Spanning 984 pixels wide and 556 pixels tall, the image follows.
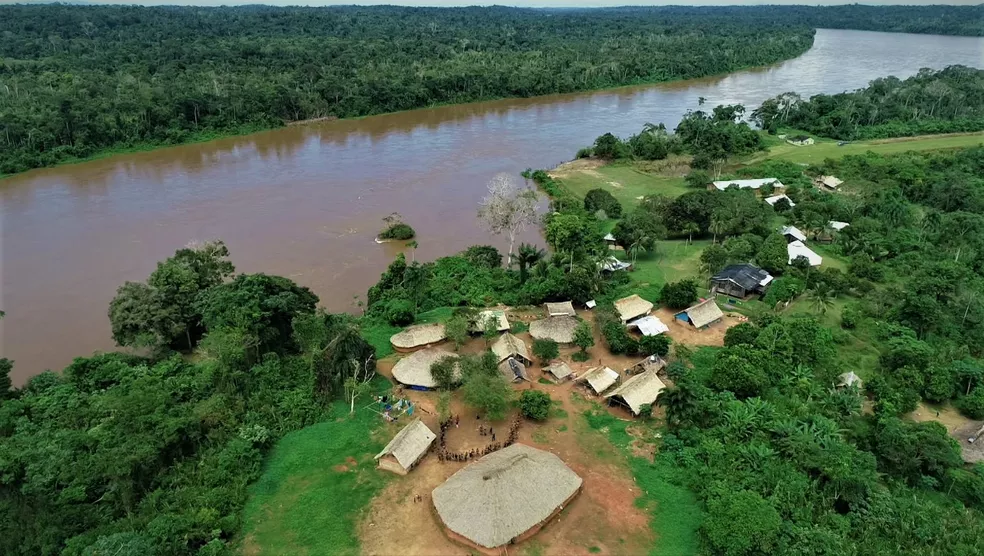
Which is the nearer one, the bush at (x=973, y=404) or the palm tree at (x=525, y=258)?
the bush at (x=973, y=404)

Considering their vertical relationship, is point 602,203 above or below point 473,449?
above

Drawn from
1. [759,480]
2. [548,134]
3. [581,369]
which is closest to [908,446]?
[759,480]

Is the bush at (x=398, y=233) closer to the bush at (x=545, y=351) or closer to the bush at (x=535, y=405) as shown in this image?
the bush at (x=545, y=351)

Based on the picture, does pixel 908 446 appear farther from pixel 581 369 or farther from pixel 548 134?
pixel 548 134

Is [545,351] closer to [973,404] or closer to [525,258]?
[525,258]

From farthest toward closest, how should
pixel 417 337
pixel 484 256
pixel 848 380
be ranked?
pixel 484 256, pixel 417 337, pixel 848 380

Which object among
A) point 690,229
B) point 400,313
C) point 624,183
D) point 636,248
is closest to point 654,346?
point 636,248

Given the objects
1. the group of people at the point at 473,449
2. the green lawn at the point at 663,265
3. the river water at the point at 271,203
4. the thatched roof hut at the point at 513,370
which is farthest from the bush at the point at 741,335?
the river water at the point at 271,203
